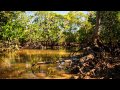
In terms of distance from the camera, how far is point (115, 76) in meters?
5.31

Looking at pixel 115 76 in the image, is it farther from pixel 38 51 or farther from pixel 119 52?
pixel 38 51

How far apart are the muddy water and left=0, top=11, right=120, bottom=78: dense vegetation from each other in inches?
5.9

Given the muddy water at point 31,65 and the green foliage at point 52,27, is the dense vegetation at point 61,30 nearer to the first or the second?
the green foliage at point 52,27

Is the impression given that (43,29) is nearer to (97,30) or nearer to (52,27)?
(52,27)

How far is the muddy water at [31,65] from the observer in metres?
5.09

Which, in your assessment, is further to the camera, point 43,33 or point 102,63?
point 102,63

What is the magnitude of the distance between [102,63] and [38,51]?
1.42 metres

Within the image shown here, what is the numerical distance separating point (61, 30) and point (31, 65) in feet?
3.10

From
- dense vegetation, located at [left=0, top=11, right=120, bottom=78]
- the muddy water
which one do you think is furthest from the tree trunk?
the muddy water

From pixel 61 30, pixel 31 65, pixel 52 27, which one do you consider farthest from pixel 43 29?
pixel 31 65

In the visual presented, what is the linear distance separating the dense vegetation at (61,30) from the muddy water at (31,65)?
0.49 feet
